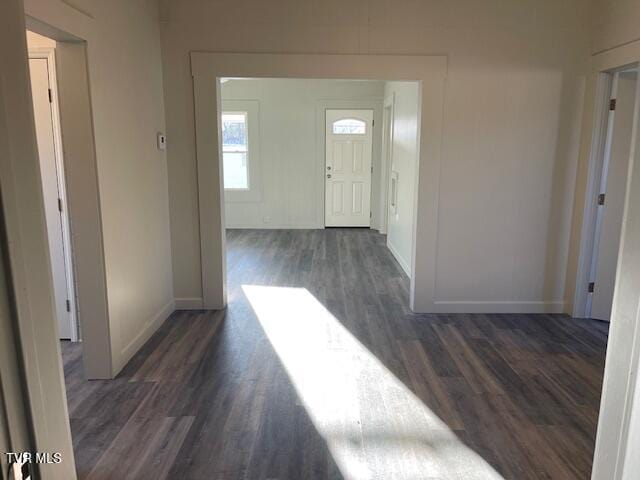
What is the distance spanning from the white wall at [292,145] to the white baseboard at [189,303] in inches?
168

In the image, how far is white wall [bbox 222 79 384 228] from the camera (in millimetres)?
7906

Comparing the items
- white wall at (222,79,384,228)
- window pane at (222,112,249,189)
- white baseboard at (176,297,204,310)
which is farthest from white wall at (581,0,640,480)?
window pane at (222,112,249,189)

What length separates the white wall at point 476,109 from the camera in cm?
372

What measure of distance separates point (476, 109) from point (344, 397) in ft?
8.64

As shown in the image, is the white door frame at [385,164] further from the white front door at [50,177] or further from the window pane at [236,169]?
the white front door at [50,177]

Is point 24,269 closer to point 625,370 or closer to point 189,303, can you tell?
point 625,370

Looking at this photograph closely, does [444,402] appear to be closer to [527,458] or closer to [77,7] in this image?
[527,458]

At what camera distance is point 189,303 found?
13.7ft

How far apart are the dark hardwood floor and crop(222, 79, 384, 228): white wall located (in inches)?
158

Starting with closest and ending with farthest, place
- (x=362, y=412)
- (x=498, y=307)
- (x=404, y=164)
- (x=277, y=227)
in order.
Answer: (x=362, y=412) < (x=498, y=307) < (x=404, y=164) < (x=277, y=227)

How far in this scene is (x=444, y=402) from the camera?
2654 millimetres

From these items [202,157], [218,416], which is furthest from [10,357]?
[202,157]

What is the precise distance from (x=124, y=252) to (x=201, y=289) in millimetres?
1159

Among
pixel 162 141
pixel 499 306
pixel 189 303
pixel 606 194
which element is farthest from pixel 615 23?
pixel 189 303
